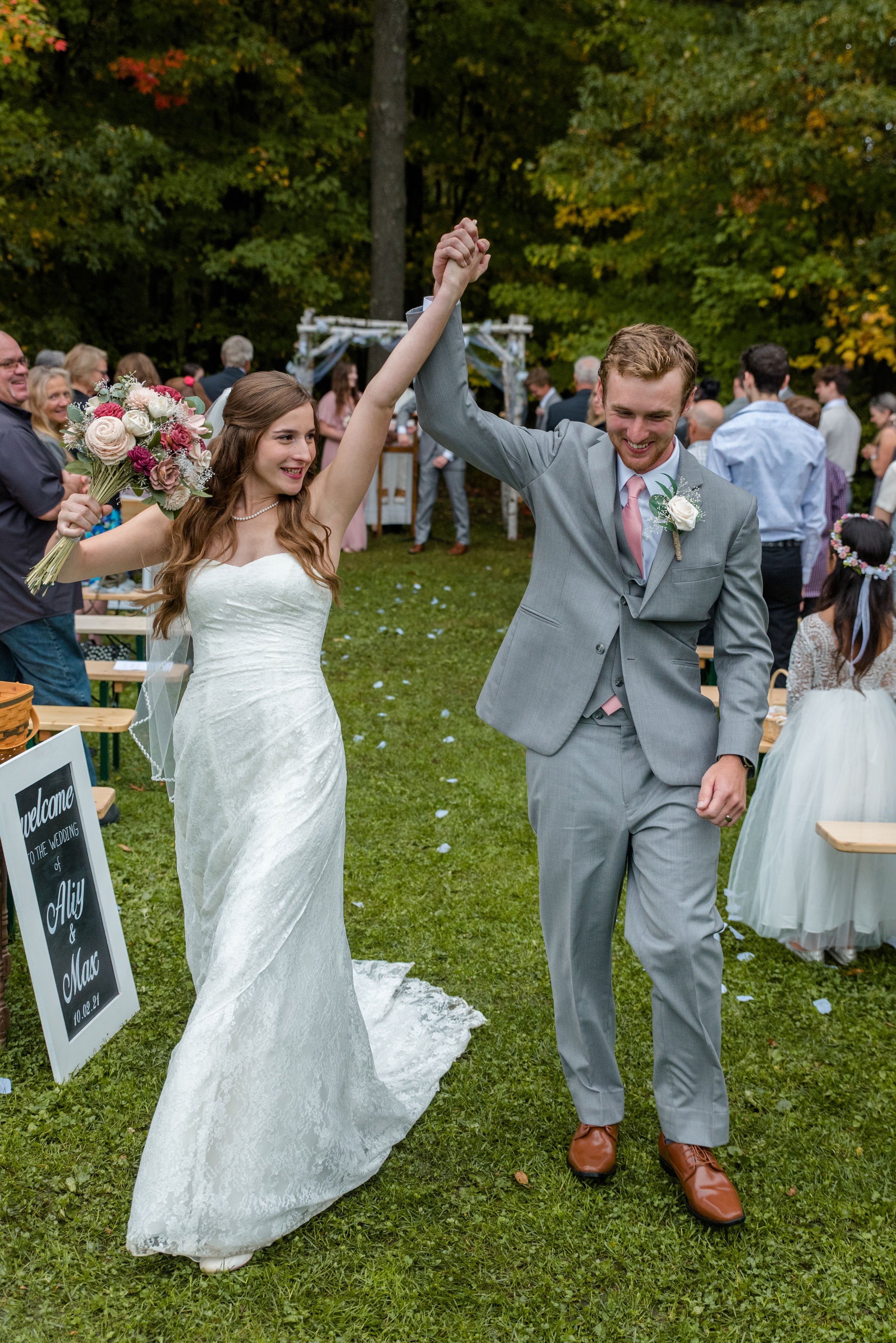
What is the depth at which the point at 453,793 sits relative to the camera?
6.69 meters

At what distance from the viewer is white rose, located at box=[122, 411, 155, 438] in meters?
Result: 3.37

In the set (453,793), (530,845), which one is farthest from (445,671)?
(530,845)

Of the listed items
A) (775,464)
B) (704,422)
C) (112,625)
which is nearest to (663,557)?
(775,464)

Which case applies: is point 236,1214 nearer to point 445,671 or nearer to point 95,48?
point 445,671

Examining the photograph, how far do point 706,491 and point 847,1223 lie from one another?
6.85 feet

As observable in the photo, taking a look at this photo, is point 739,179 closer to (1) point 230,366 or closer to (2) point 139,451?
(1) point 230,366

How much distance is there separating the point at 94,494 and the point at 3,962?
1.72 meters

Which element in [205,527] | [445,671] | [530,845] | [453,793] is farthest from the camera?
[445,671]

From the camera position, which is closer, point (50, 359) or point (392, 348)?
point (50, 359)

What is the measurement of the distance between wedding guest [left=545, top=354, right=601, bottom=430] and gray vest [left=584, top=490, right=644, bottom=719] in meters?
7.90

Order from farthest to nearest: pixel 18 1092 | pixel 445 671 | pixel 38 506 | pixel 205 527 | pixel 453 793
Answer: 1. pixel 445 671
2. pixel 453 793
3. pixel 38 506
4. pixel 18 1092
5. pixel 205 527

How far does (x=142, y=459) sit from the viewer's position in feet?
11.2

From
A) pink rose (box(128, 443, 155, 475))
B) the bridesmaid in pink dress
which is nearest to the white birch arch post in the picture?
the bridesmaid in pink dress

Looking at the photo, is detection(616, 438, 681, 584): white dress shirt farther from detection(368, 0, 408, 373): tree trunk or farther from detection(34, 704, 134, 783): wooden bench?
detection(368, 0, 408, 373): tree trunk
